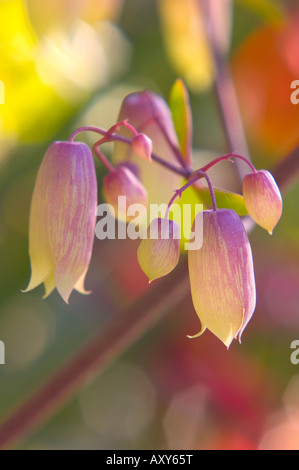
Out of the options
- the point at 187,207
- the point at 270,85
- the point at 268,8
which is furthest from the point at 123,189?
the point at 270,85

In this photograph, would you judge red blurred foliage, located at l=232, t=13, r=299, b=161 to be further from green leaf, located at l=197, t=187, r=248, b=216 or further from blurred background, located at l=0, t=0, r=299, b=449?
green leaf, located at l=197, t=187, r=248, b=216

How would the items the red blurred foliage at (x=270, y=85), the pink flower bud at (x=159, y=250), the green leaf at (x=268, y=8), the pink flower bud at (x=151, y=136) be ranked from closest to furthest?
the pink flower bud at (x=159, y=250)
the pink flower bud at (x=151, y=136)
the green leaf at (x=268, y=8)
the red blurred foliage at (x=270, y=85)

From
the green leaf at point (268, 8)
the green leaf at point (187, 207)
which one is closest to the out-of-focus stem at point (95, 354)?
the green leaf at point (187, 207)

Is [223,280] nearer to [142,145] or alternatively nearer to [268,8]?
[142,145]

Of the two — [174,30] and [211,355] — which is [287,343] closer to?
[211,355]

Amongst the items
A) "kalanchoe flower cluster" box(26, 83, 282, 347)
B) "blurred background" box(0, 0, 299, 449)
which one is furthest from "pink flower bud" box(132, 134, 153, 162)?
"blurred background" box(0, 0, 299, 449)

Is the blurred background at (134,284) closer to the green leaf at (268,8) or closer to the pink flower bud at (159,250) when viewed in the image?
the green leaf at (268,8)
